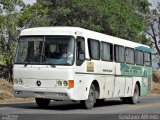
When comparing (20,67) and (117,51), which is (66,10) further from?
(20,67)

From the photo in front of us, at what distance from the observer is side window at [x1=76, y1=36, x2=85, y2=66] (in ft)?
64.9

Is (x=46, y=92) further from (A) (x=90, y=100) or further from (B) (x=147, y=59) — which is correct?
(B) (x=147, y=59)

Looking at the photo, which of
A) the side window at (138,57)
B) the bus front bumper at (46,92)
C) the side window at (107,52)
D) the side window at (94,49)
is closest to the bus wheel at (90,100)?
the side window at (94,49)

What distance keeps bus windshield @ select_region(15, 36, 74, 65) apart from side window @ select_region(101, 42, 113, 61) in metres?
2.79

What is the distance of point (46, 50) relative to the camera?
19.9 m

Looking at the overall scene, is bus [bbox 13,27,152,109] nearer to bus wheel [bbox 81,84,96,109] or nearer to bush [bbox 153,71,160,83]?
bus wheel [bbox 81,84,96,109]

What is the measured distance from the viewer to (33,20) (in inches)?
1432

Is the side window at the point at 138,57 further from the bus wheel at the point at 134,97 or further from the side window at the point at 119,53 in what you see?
the side window at the point at 119,53

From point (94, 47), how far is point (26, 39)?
2776 millimetres

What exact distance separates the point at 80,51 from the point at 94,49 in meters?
1.43

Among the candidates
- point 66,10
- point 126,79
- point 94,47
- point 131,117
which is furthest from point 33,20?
point 131,117

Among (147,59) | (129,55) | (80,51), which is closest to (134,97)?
(129,55)

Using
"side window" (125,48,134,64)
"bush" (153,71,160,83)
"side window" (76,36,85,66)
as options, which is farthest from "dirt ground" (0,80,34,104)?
"bush" (153,71,160,83)

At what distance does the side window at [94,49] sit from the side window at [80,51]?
0.65 metres
